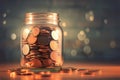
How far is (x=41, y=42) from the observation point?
3.26 feet

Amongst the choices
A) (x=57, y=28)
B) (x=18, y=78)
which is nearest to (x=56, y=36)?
(x=57, y=28)

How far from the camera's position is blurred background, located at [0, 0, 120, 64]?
130 centimetres

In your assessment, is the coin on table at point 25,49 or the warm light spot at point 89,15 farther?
the warm light spot at point 89,15

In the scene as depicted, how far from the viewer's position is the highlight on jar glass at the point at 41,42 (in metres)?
0.99

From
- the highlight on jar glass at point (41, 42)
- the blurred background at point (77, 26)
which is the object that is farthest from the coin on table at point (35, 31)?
the blurred background at point (77, 26)

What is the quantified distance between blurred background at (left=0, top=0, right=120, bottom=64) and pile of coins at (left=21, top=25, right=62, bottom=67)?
274 millimetres

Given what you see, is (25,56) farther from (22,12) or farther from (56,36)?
(22,12)

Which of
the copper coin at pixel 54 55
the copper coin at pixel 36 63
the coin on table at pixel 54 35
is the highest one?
the coin on table at pixel 54 35

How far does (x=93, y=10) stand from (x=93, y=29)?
63mm

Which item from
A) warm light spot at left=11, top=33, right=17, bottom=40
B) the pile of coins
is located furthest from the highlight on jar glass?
warm light spot at left=11, top=33, right=17, bottom=40

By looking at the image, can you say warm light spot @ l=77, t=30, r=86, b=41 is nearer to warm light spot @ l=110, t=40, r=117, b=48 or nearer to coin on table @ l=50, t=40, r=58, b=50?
warm light spot @ l=110, t=40, r=117, b=48

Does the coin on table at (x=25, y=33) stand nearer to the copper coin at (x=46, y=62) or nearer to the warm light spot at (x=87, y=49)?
the copper coin at (x=46, y=62)

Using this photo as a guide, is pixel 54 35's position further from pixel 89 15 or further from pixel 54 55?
pixel 89 15

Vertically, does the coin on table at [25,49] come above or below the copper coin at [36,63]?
above
